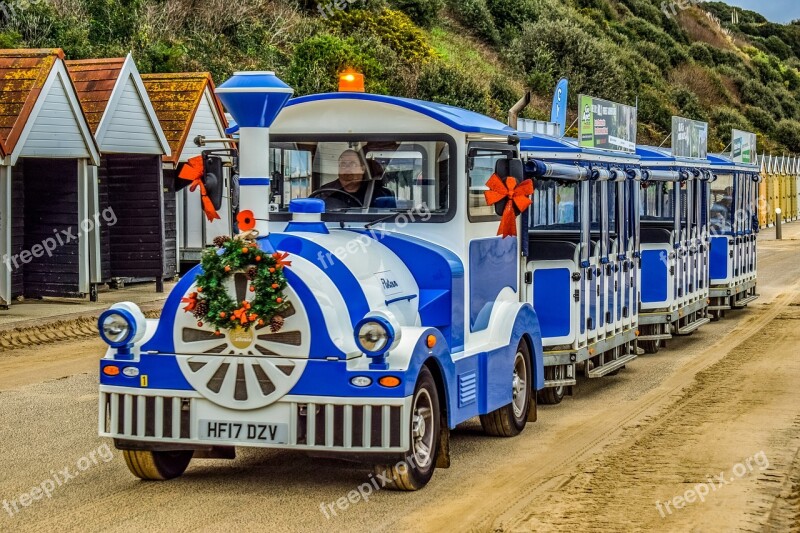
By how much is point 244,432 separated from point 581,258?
5552mm

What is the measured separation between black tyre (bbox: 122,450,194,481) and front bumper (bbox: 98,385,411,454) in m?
0.22

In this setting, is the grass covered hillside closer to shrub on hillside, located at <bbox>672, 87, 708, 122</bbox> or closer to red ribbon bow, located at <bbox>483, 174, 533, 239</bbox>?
shrub on hillside, located at <bbox>672, 87, 708, 122</bbox>

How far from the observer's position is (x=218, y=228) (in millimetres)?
28844

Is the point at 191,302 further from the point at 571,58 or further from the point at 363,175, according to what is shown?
the point at 571,58

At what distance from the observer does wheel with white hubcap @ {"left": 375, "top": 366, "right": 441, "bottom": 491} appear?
8.26m

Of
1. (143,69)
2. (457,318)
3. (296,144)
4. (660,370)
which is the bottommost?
(660,370)

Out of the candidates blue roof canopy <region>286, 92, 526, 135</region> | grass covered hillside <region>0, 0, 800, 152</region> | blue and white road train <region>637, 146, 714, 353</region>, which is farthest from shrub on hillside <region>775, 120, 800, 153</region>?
blue roof canopy <region>286, 92, 526, 135</region>

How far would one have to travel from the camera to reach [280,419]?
8.08 meters

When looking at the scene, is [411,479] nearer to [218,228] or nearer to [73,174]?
[73,174]

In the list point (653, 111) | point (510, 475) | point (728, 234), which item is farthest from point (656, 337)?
point (653, 111)

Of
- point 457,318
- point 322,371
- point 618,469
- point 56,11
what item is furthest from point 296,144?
point 56,11

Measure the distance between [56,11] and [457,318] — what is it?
91.1ft

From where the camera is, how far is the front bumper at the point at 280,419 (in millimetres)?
7961

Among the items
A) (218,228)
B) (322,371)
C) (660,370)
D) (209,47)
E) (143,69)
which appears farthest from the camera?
(209,47)
